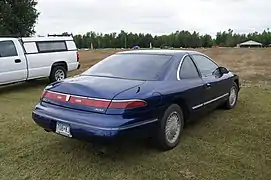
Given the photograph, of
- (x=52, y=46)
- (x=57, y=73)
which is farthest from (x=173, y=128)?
(x=52, y=46)

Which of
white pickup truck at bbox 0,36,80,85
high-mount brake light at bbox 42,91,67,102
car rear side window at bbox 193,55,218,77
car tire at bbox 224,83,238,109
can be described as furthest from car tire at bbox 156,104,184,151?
white pickup truck at bbox 0,36,80,85

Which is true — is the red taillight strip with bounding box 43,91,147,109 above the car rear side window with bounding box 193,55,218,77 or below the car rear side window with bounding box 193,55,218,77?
below

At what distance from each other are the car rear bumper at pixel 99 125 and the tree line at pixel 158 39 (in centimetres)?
4855

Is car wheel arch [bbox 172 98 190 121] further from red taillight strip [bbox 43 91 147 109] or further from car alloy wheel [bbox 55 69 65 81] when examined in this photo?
car alloy wheel [bbox 55 69 65 81]

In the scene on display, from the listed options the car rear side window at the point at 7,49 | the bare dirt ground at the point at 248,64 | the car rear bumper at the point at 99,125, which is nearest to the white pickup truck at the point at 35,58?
the car rear side window at the point at 7,49

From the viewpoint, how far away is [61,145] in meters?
4.79

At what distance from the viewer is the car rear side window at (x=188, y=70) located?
5016mm

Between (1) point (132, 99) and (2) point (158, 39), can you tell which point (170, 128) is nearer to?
(1) point (132, 99)

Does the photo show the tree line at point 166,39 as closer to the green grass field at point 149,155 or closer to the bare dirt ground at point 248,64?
the bare dirt ground at point 248,64

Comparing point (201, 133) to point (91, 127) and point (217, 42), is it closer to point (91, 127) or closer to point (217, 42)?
point (91, 127)

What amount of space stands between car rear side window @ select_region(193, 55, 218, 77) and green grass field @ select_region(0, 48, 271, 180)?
3.05 feet

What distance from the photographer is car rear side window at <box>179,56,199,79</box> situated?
5.02 meters

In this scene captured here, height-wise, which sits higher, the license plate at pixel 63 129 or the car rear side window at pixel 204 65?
the car rear side window at pixel 204 65

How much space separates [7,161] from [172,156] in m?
2.14
